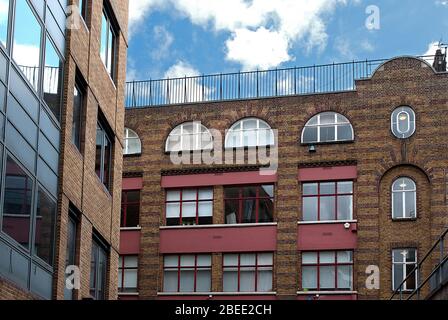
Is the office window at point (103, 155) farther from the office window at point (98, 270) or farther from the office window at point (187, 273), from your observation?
the office window at point (187, 273)

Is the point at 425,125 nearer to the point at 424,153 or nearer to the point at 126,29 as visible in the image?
the point at 424,153

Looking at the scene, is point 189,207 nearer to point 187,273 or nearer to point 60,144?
point 187,273

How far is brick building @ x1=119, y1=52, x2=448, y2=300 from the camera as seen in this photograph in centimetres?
4469

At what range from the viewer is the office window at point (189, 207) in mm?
47469

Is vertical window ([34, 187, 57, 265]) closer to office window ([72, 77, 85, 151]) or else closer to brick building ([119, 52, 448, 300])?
office window ([72, 77, 85, 151])

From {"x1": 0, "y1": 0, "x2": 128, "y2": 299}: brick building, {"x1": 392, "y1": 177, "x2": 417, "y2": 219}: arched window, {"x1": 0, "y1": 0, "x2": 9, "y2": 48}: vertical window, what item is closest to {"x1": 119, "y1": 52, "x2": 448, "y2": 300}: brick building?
{"x1": 392, "y1": 177, "x2": 417, "y2": 219}: arched window

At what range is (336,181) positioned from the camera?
4597 centimetres

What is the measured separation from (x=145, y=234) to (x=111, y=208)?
1850 centimetres

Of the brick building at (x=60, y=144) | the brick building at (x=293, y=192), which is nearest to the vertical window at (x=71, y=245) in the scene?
the brick building at (x=60, y=144)

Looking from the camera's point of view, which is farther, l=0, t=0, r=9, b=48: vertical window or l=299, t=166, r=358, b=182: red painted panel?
l=299, t=166, r=358, b=182: red painted panel

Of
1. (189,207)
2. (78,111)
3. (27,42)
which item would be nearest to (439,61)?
(189,207)

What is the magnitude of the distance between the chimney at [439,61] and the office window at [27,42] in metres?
30.5

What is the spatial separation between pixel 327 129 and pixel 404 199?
510 cm

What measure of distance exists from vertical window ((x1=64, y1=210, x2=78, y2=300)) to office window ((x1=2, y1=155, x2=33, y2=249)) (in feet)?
12.1
